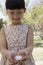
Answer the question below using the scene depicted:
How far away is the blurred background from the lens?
1175mm

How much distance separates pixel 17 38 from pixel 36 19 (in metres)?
0.43

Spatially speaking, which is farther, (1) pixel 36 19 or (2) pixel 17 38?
(1) pixel 36 19

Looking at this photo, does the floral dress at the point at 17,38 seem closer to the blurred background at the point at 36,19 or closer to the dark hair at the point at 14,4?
the dark hair at the point at 14,4

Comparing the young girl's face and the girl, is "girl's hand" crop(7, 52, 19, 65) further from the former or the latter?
the young girl's face

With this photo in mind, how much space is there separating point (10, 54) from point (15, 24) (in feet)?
0.46

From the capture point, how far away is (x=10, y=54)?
0.73 m

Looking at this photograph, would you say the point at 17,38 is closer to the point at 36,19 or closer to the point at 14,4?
the point at 14,4

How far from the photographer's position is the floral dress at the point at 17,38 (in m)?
0.79

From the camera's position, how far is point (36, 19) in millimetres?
1190

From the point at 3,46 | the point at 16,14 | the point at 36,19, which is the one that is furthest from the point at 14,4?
the point at 36,19

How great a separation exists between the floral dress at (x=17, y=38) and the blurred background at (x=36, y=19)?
1.22 ft

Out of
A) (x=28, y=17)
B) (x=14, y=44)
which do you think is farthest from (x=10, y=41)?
(x=28, y=17)

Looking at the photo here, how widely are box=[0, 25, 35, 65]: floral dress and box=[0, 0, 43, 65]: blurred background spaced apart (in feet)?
1.22

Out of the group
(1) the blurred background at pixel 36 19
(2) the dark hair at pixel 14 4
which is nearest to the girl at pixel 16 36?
(2) the dark hair at pixel 14 4
